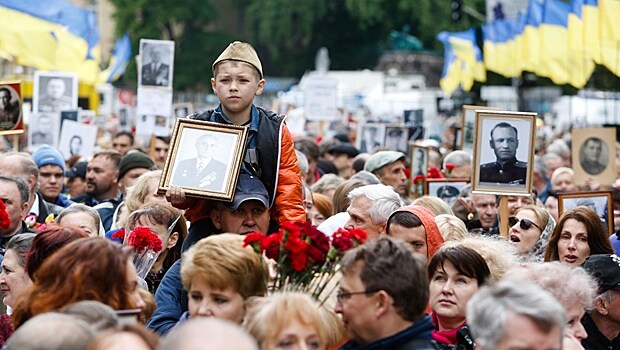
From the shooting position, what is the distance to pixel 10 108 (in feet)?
44.4

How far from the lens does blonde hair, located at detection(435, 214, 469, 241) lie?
27.6 ft

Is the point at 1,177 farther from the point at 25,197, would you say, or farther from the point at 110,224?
the point at 110,224

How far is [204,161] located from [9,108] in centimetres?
694

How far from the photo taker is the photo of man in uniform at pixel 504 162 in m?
10.5

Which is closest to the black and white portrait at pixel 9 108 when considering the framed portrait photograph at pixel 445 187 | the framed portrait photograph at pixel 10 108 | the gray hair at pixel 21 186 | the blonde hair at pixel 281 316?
the framed portrait photograph at pixel 10 108

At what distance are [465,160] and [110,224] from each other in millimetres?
4154

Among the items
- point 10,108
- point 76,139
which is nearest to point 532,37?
point 76,139

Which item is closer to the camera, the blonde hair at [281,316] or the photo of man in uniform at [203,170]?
the blonde hair at [281,316]

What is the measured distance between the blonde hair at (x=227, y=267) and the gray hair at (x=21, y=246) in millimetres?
1690

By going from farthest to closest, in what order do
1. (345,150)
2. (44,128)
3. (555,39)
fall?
(555,39) → (44,128) → (345,150)

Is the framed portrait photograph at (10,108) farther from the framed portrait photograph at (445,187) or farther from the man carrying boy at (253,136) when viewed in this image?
the man carrying boy at (253,136)

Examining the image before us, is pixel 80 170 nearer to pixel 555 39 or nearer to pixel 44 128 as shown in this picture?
pixel 44 128

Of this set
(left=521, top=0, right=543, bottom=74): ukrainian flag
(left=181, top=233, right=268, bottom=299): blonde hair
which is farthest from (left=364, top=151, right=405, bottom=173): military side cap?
(left=521, top=0, right=543, bottom=74): ukrainian flag

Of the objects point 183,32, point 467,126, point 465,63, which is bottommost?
point 467,126
